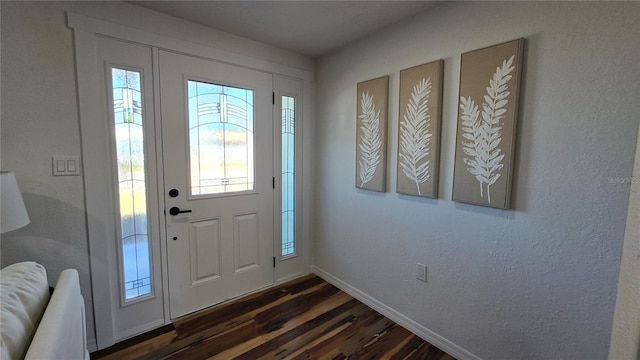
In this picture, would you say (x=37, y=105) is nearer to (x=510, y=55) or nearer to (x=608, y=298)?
(x=510, y=55)

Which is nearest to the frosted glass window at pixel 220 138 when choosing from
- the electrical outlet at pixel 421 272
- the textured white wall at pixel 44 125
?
the textured white wall at pixel 44 125

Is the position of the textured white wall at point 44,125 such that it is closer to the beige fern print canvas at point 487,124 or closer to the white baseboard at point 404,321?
the white baseboard at point 404,321

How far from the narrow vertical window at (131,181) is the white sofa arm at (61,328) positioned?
61 centimetres

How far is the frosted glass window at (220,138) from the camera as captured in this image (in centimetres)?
210

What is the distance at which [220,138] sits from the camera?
2217 mm

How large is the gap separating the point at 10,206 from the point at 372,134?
6.90 feet

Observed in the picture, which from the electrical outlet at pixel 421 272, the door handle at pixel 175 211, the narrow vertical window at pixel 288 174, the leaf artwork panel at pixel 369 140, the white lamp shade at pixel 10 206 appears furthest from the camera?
the narrow vertical window at pixel 288 174

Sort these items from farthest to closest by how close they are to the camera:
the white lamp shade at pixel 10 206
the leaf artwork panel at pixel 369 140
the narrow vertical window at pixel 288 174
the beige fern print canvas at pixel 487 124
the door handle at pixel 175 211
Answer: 1. the narrow vertical window at pixel 288 174
2. the leaf artwork panel at pixel 369 140
3. the door handle at pixel 175 211
4. the beige fern print canvas at pixel 487 124
5. the white lamp shade at pixel 10 206

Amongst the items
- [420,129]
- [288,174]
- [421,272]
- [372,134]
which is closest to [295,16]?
[372,134]

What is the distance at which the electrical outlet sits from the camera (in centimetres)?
192

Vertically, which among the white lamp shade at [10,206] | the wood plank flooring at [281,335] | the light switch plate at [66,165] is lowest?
the wood plank flooring at [281,335]

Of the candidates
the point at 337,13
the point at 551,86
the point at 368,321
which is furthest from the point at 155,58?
the point at 368,321

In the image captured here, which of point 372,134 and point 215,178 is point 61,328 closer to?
point 215,178

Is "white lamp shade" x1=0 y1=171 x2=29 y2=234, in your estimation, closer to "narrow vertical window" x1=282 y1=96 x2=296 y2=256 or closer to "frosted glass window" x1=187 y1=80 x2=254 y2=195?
"frosted glass window" x1=187 y1=80 x2=254 y2=195
